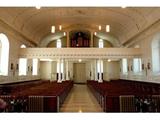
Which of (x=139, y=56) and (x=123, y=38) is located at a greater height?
(x=123, y=38)

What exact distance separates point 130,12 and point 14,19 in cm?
735

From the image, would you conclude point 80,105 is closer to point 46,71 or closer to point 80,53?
point 80,53

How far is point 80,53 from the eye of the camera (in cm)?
1497

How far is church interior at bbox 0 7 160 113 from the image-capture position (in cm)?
596

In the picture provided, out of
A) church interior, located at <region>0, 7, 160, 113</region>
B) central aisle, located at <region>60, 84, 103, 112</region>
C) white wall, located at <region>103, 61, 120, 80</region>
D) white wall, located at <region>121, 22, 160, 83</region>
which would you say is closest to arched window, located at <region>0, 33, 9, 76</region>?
church interior, located at <region>0, 7, 160, 113</region>

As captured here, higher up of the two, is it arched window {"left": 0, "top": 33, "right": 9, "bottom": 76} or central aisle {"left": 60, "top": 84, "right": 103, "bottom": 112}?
arched window {"left": 0, "top": 33, "right": 9, "bottom": 76}

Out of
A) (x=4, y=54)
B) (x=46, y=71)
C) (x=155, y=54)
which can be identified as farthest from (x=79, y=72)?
(x=155, y=54)

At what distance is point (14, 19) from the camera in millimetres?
11938

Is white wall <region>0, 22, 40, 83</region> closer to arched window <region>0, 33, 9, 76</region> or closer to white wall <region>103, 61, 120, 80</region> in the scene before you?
arched window <region>0, 33, 9, 76</region>

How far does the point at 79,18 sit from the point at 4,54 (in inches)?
270

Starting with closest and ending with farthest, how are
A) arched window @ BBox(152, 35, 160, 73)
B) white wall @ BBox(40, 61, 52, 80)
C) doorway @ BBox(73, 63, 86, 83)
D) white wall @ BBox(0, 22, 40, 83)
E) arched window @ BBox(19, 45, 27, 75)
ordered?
white wall @ BBox(0, 22, 40, 83)
arched window @ BBox(152, 35, 160, 73)
arched window @ BBox(19, 45, 27, 75)
white wall @ BBox(40, 61, 52, 80)
doorway @ BBox(73, 63, 86, 83)
